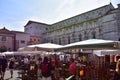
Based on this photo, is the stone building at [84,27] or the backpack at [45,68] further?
the stone building at [84,27]

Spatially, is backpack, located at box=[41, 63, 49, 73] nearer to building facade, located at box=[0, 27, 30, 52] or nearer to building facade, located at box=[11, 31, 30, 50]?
building facade, located at box=[0, 27, 30, 52]

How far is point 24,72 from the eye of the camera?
1692 cm

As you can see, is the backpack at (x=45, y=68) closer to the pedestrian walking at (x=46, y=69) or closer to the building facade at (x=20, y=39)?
the pedestrian walking at (x=46, y=69)

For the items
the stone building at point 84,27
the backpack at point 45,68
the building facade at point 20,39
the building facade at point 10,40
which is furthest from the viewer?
the building facade at point 20,39

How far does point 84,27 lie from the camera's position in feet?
190

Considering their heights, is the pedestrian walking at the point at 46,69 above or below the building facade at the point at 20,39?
below

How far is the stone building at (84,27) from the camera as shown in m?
48.7

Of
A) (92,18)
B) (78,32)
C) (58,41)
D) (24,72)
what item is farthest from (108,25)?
(24,72)

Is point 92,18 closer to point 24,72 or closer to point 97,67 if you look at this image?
point 24,72

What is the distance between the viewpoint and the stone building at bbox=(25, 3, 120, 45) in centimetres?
4873

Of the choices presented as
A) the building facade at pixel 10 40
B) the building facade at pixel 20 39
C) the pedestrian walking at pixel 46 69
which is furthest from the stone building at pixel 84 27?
the pedestrian walking at pixel 46 69

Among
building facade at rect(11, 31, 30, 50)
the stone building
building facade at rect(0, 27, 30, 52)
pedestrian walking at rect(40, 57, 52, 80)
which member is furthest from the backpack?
building facade at rect(11, 31, 30, 50)

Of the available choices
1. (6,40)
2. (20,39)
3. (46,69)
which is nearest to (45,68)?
(46,69)

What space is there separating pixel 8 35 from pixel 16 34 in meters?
2.11
